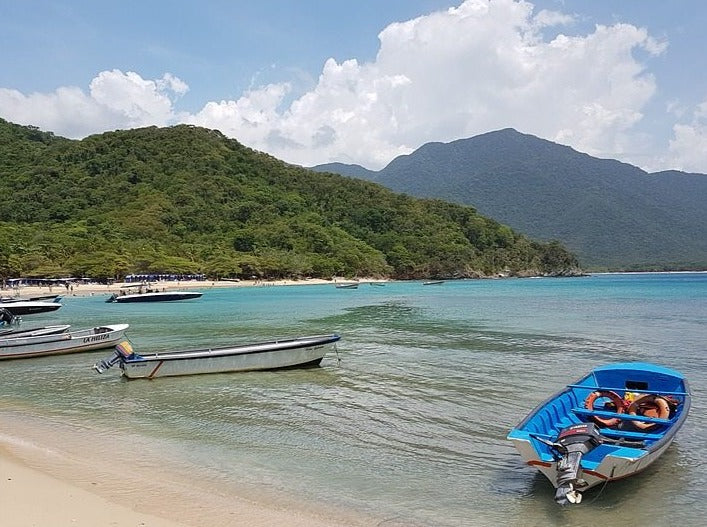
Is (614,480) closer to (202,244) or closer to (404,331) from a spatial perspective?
(404,331)

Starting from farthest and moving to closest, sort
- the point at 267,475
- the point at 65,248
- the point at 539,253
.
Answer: the point at 539,253 < the point at 65,248 < the point at 267,475

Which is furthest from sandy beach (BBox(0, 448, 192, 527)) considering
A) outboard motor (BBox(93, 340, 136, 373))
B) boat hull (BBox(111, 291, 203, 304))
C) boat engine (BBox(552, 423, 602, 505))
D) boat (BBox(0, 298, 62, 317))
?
boat hull (BBox(111, 291, 203, 304))

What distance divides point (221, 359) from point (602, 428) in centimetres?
1090

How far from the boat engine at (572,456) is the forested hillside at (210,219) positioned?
90.2 metres

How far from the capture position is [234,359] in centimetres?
1673

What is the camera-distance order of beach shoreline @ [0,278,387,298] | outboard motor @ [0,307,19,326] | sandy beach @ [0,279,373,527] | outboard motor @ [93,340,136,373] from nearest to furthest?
1. sandy beach @ [0,279,373,527]
2. outboard motor @ [93,340,136,373]
3. outboard motor @ [0,307,19,326]
4. beach shoreline @ [0,278,387,298]

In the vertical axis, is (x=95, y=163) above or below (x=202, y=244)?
above

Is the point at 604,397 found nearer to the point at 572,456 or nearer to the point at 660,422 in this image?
the point at 660,422

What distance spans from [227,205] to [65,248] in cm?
5042

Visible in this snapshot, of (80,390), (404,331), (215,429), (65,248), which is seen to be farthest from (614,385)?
(65,248)

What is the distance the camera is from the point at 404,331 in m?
28.3

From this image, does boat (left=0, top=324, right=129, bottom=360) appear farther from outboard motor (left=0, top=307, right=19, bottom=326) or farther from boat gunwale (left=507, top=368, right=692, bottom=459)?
boat gunwale (left=507, top=368, right=692, bottom=459)

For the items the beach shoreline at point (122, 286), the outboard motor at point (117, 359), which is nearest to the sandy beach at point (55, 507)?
the outboard motor at point (117, 359)

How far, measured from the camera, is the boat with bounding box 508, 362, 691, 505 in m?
7.22
